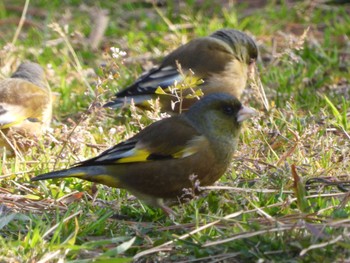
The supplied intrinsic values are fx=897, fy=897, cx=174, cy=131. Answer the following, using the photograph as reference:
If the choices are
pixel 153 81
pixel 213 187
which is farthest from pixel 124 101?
pixel 213 187

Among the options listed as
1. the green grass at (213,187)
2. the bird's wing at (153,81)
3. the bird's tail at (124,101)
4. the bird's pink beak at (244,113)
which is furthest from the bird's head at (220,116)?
the bird's wing at (153,81)

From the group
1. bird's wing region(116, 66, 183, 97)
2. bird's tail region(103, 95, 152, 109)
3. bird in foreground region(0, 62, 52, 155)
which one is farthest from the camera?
bird's wing region(116, 66, 183, 97)

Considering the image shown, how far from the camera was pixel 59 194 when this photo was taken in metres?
5.90

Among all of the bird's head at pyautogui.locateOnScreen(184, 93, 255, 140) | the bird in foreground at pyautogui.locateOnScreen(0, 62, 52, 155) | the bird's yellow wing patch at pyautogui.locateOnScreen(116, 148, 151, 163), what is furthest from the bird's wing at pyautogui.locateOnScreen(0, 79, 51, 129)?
the bird's head at pyautogui.locateOnScreen(184, 93, 255, 140)

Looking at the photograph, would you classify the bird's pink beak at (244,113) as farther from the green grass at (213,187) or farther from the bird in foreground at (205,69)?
the bird in foreground at (205,69)

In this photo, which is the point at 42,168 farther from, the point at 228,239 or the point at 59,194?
the point at 228,239

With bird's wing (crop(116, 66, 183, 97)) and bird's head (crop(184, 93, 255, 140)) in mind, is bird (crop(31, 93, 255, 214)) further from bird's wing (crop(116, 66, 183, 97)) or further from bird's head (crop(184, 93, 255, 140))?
bird's wing (crop(116, 66, 183, 97))

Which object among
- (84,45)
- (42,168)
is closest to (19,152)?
(42,168)

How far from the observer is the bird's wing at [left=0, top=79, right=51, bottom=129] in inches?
281

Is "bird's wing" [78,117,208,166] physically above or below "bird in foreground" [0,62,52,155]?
above

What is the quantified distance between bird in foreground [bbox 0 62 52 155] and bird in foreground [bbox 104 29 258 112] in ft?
2.12

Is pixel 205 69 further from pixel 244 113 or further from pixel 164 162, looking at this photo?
pixel 164 162

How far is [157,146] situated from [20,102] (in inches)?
88.2

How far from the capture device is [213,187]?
520cm
